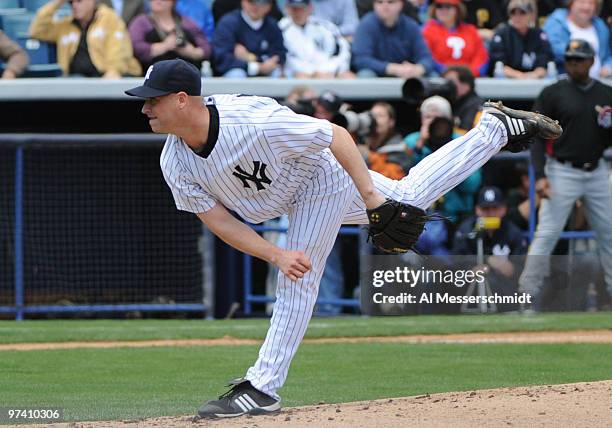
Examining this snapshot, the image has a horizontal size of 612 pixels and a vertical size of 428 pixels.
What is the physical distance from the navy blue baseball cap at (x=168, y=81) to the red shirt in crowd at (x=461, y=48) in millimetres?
7536

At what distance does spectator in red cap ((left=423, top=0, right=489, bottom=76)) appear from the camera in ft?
42.0

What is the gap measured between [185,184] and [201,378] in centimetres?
253

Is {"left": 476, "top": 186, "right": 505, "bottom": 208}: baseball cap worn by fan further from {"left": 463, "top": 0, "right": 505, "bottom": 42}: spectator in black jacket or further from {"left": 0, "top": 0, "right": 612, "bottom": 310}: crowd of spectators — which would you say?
{"left": 463, "top": 0, "right": 505, "bottom": 42}: spectator in black jacket

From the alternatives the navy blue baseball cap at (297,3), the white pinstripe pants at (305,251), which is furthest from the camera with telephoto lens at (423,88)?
the white pinstripe pants at (305,251)

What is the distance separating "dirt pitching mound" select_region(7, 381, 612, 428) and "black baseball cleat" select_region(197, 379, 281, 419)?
6 centimetres

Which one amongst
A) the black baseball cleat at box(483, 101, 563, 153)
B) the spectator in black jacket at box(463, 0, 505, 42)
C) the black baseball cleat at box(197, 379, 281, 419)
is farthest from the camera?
the spectator in black jacket at box(463, 0, 505, 42)

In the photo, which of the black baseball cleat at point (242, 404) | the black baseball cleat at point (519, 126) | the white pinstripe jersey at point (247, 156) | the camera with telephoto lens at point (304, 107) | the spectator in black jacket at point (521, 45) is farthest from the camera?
the spectator in black jacket at point (521, 45)

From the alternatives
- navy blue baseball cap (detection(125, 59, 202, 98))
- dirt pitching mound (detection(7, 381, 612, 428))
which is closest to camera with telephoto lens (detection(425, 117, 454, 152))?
dirt pitching mound (detection(7, 381, 612, 428))

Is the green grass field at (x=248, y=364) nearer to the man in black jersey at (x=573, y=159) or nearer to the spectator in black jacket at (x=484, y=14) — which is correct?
the man in black jersey at (x=573, y=159)

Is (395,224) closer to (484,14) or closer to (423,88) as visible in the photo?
(423,88)

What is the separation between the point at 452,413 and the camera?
18.9ft

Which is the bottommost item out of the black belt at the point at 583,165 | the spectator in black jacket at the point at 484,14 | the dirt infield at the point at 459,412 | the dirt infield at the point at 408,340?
the dirt infield at the point at 408,340

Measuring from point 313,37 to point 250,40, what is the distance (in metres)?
0.64

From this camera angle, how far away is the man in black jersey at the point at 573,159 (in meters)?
10.7
